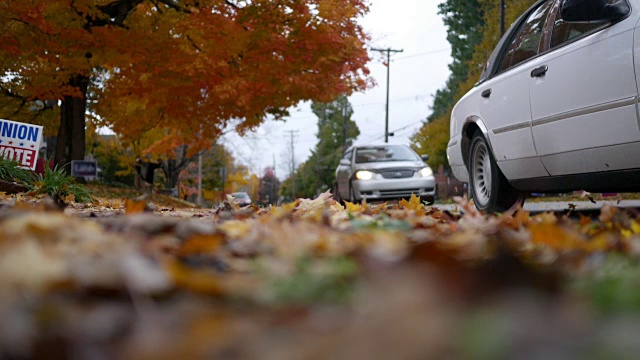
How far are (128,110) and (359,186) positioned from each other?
10.2 m

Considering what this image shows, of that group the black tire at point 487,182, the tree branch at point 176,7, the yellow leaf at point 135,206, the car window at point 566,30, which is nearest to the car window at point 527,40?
the car window at point 566,30

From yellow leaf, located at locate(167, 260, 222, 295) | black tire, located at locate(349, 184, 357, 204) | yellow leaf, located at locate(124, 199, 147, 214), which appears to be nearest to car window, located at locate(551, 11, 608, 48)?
yellow leaf, located at locate(124, 199, 147, 214)

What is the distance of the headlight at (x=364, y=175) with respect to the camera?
15398 mm

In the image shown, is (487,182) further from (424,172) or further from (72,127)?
(72,127)

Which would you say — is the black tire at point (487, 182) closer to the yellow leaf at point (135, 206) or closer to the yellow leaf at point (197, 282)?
the yellow leaf at point (135, 206)

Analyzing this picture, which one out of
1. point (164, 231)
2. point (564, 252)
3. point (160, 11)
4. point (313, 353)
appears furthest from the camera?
point (160, 11)

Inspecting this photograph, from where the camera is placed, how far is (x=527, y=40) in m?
5.93

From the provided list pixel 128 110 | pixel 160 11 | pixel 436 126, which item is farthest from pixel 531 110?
pixel 436 126

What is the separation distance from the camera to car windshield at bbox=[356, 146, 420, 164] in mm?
16281

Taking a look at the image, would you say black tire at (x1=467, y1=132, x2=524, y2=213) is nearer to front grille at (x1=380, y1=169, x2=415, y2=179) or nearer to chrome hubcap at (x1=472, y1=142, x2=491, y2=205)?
chrome hubcap at (x1=472, y1=142, x2=491, y2=205)

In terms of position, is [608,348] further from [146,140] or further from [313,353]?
[146,140]

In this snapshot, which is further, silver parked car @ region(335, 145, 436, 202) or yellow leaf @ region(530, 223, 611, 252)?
silver parked car @ region(335, 145, 436, 202)

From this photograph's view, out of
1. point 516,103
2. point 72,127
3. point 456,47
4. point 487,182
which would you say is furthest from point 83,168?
point 456,47

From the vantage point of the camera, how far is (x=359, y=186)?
1536 centimetres
